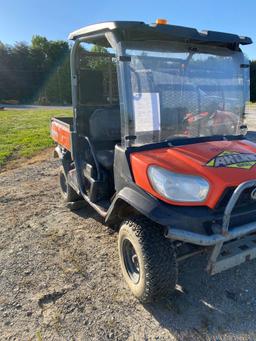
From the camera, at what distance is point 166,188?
218cm

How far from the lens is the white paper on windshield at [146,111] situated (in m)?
2.46

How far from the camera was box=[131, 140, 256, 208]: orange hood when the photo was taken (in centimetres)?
214

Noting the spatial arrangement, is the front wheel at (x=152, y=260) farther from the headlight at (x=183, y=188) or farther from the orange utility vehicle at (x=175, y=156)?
the headlight at (x=183, y=188)

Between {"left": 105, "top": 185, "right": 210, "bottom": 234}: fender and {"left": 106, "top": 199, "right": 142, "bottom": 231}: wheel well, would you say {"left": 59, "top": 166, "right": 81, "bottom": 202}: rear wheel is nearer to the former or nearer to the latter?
{"left": 106, "top": 199, "right": 142, "bottom": 231}: wheel well

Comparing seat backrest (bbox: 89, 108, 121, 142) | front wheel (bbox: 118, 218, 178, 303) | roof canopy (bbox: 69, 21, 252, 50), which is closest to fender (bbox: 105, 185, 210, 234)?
front wheel (bbox: 118, 218, 178, 303)

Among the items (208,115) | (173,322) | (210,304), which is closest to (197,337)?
(173,322)

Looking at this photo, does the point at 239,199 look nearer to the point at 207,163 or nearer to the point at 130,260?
the point at 207,163

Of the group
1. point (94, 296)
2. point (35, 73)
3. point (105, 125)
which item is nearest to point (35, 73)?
point (35, 73)

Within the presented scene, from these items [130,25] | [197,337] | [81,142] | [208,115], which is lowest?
[197,337]

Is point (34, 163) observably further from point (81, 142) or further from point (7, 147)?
point (81, 142)

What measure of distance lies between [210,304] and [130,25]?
233 cm

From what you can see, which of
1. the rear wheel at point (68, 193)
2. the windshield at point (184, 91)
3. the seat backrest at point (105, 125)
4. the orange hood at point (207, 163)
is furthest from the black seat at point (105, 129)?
the orange hood at point (207, 163)

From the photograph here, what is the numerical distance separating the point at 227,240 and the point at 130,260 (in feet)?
3.19

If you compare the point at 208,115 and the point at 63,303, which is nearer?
the point at 63,303
